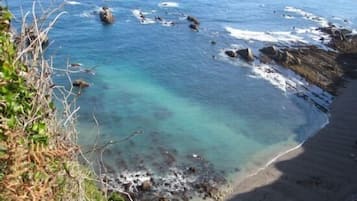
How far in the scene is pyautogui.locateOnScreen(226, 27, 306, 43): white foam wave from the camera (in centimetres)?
5241

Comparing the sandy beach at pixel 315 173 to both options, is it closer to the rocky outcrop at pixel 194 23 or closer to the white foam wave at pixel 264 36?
the white foam wave at pixel 264 36

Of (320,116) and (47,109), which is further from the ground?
(47,109)

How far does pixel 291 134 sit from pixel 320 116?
14.3ft

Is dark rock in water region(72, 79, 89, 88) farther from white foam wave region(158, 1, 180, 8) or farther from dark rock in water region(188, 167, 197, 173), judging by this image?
white foam wave region(158, 1, 180, 8)

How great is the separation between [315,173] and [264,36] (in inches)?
1134

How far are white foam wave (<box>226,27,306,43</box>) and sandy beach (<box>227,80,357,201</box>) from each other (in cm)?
2020

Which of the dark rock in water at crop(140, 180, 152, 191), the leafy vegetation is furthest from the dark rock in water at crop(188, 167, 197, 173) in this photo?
the leafy vegetation

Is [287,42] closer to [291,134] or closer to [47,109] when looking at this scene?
[291,134]

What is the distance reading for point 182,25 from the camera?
54.8 metres

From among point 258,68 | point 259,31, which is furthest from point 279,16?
point 258,68

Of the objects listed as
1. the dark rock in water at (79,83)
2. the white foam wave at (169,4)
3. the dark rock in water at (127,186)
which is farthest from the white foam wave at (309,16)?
the dark rock in water at (127,186)

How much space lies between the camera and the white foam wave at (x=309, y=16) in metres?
59.9

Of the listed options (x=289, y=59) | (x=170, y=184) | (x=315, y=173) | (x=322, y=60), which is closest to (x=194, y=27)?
(x=289, y=59)

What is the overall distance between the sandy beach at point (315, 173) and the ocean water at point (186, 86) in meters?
1.13
